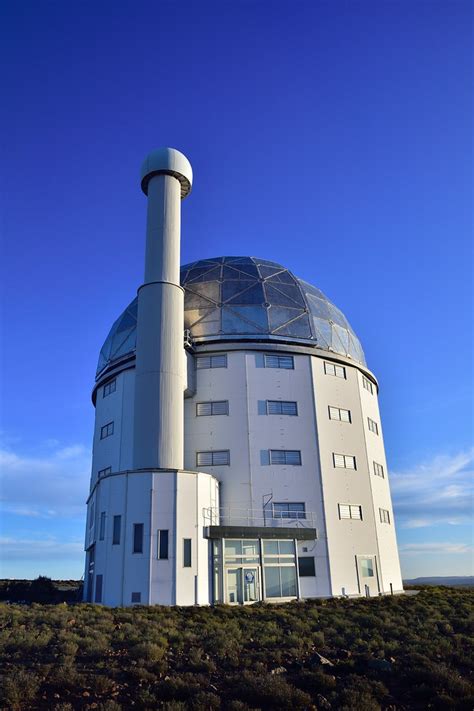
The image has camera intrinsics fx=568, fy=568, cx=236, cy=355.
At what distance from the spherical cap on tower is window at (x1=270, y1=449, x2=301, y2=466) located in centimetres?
1668

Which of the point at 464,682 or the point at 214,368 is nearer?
the point at 464,682

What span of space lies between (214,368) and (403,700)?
75.2 feet

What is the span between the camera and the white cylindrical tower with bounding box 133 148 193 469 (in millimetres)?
26828

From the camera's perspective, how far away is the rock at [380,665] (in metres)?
12.3

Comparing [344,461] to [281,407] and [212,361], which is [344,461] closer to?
[281,407]

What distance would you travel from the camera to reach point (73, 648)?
43.4ft

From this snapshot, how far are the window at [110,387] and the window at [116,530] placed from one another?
37.0 feet

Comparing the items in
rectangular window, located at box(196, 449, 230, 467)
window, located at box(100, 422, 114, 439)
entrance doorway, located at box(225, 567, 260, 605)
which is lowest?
entrance doorway, located at box(225, 567, 260, 605)

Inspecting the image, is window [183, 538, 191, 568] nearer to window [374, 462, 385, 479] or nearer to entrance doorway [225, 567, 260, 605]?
entrance doorway [225, 567, 260, 605]

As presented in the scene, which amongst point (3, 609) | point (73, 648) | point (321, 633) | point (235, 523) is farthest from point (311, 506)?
point (73, 648)

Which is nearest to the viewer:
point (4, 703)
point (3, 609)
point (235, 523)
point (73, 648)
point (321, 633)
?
point (4, 703)

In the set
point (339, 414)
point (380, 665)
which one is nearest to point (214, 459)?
point (339, 414)

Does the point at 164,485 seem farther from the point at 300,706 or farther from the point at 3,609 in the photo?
the point at 300,706

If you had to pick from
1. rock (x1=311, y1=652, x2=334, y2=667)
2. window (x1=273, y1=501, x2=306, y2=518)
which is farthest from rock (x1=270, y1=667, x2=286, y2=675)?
window (x1=273, y1=501, x2=306, y2=518)
